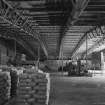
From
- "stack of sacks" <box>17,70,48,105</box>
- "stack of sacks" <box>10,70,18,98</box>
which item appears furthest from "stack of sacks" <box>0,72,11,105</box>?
"stack of sacks" <box>10,70,18,98</box>

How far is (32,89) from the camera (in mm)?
9156

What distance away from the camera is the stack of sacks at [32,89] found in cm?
898

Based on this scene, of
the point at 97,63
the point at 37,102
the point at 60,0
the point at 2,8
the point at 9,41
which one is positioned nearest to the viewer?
the point at 37,102

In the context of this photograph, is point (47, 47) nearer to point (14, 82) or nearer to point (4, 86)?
point (14, 82)

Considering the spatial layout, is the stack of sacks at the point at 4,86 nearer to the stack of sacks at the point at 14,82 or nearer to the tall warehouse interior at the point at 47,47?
the tall warehouse interior at the point at 47,47

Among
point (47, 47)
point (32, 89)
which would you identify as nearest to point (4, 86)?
point (32, 89)

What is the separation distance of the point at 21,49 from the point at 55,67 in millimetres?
7296

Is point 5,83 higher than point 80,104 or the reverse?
higher

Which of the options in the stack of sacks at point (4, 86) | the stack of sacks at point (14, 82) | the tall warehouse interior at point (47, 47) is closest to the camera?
the tall warehouse interior at point (47, 47)

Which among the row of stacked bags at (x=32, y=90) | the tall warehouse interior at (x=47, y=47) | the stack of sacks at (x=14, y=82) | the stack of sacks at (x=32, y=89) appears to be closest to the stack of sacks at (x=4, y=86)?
the tall warehouse interior at (x=47, y=47)

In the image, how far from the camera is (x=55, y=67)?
4156 centimetres

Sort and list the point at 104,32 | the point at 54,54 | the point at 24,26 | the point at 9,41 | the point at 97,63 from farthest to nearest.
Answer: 1. the point at 97,63
2. the point at 54,54
3. the point at 9,41
4. the point at 104,32
5. the point at 24,26

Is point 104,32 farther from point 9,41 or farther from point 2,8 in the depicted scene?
point 9,41

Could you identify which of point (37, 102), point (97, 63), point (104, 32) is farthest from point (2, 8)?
point (97, 63)
